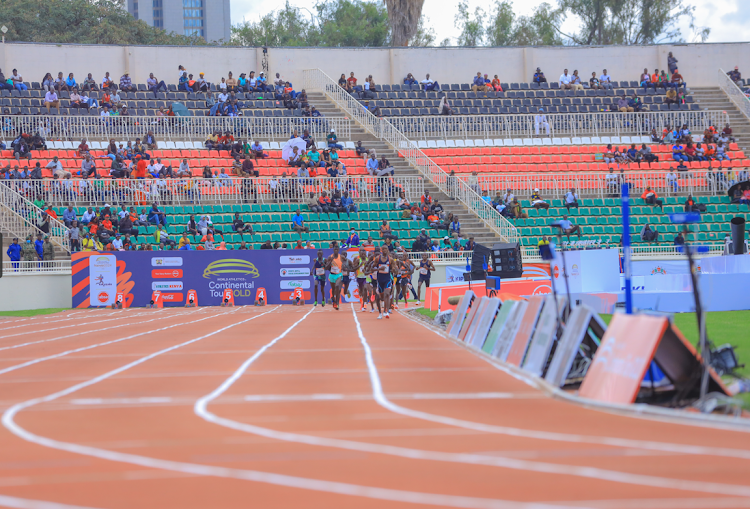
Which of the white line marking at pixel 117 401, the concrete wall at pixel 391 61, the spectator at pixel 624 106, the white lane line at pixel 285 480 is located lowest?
the white line marking at pixel 117 401

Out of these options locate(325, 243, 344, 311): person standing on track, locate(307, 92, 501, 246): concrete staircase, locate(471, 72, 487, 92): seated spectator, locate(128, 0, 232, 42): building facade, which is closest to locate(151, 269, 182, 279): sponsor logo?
locate(325, 243, 344, 311): person standing on track

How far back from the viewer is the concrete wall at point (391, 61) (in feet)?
145

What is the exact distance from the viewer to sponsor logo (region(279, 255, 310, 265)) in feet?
97.7

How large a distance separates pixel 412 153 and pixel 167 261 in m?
13.8

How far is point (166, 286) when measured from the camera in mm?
29281

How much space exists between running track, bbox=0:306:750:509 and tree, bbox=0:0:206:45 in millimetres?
59874

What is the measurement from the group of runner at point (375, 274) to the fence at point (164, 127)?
1219cm

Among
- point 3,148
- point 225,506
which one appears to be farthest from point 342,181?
point 225,506

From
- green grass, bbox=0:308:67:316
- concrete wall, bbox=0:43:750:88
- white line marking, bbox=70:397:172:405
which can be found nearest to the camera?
white line marking, bbox=70:397:172:405

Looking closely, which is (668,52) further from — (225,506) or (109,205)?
(225,506)

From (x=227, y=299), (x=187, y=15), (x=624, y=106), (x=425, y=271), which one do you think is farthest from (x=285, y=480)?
(x=187, y=15)

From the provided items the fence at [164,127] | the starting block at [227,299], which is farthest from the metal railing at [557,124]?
the starting block at [227,299]

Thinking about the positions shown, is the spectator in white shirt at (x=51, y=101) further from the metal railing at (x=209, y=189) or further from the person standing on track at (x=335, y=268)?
the person standing on track at (x=335, y=268)

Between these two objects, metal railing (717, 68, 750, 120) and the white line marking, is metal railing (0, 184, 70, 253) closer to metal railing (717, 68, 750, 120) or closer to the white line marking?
the white line marking
